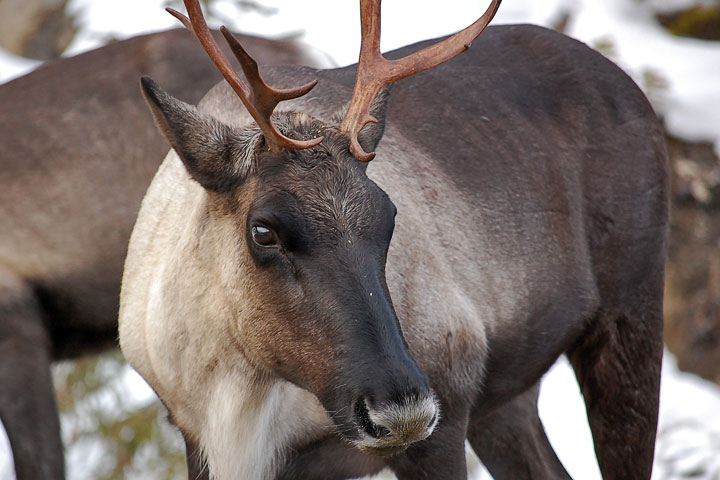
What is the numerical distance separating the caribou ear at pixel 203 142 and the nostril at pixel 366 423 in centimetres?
81

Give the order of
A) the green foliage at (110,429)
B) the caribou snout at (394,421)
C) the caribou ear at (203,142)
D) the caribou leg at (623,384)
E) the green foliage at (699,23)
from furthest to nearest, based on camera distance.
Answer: the green foliage at (699,23) < the green foliage at (110,429) < the caribou leg at (623,384) < the caribou ear at (203,142) < the caribou snout at (394,421)

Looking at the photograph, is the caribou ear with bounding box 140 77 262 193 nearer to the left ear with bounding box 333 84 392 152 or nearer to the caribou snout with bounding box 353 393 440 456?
the left ear with bounding box 333 84 392 152

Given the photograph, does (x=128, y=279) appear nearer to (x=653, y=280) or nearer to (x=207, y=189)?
(x=207, y=189)

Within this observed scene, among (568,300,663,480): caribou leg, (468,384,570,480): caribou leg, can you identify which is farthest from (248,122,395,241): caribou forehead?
(468,384,570,480): caribou leg

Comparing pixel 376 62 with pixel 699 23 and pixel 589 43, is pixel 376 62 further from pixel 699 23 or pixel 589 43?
pixel 699 23

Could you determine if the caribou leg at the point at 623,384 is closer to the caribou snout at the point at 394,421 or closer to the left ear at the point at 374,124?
the left ear at the point at 374,124

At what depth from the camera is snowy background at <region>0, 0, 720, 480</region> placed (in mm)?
7508

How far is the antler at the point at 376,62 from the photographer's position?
3.36 meters

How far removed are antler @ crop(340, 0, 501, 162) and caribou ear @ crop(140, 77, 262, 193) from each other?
1.07ft

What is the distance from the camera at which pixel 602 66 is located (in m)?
4.67

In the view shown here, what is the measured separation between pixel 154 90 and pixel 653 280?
7.77 feet

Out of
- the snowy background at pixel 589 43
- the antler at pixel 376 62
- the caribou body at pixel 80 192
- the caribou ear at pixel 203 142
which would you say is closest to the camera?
the caribou ear at pixel 203 142

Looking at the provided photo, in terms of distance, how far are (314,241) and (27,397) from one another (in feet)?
9.12

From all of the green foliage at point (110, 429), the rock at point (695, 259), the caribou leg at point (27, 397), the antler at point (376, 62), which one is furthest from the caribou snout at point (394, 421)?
the rock at point (695, 259)
